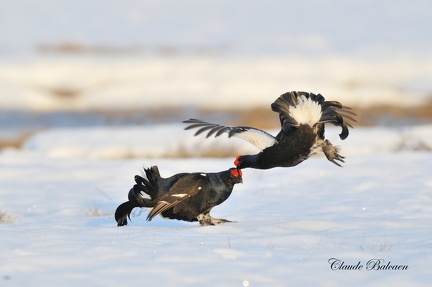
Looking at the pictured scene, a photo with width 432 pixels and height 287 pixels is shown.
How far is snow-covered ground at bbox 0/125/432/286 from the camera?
4.64 m

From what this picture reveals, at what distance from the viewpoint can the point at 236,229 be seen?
5.89m

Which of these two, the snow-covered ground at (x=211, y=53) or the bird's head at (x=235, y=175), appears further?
the snow-covered ground at (x=211, y=53)

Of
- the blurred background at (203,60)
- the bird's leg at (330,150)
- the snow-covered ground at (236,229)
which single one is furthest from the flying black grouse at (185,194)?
the blurred background at (203,60)

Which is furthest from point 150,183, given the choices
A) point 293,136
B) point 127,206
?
point 293,136

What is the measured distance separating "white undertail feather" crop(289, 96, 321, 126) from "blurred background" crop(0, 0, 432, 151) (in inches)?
439

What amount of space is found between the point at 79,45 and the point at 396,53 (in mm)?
9792

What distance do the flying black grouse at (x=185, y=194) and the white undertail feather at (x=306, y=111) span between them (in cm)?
56

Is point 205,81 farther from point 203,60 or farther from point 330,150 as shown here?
point 330,150

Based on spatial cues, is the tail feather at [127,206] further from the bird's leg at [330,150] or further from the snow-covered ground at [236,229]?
the bird's leg at [330,150]

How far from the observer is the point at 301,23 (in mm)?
30562

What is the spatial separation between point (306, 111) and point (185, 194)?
3.37 feet

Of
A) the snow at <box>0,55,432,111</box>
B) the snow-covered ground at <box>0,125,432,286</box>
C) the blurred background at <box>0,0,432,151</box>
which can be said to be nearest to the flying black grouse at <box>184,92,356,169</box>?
the snow-covered ground at <box>0,125,432,286</box>

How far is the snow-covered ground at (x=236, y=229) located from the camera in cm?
464

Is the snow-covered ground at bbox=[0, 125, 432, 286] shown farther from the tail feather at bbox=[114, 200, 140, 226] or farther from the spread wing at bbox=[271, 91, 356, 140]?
the spread wing at bbox=[271, 91, 356, 140]
